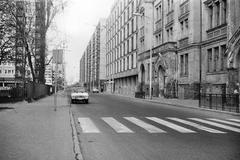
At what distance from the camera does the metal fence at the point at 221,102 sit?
16975mm

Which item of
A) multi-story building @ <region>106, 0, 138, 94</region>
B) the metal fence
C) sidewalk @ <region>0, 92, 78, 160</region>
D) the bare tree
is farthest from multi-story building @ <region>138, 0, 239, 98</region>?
sidewalk @ <region>0, 92, 78, 160</region>

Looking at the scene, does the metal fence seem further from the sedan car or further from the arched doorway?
the arched doorway

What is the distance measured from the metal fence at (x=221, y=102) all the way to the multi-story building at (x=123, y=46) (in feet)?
110

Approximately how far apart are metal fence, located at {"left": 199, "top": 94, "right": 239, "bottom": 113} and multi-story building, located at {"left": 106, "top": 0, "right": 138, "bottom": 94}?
33624 millimetres

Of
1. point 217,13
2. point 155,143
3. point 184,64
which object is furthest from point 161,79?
point 155,143

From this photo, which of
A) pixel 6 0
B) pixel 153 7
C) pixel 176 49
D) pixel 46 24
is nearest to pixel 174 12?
pixel 176 49

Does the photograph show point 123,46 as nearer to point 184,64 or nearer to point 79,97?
point 184,64

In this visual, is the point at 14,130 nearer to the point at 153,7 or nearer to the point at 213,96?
the point at 213,96

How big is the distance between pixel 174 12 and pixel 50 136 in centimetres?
2933

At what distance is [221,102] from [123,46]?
4945 cm

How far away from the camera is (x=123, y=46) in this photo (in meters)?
66.4

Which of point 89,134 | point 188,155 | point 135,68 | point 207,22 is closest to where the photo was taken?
point 188,155

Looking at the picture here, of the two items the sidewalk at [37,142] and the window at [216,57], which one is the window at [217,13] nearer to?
the window at [216,57]

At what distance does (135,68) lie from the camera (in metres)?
54.3
